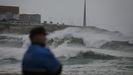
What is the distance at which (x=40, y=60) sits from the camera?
11.5 ft

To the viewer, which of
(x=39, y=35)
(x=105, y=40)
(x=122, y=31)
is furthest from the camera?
(x=122, y=31)

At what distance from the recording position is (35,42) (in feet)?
12.2

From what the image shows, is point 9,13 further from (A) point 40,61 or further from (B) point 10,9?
(A) point 40,61

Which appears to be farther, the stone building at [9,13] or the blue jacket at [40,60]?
the stone building at [9,13]

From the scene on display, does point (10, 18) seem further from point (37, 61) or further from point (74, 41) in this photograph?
point (37, 61)

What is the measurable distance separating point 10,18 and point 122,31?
25.4m

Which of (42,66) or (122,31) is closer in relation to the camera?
(42,66)

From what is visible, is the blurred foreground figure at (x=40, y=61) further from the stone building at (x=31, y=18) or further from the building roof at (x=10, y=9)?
the stone building at (x=31, y=18)

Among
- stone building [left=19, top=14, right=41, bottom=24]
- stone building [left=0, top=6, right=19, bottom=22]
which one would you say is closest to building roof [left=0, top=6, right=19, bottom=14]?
stone building [left=0, top=6, right=19, bottom=22]

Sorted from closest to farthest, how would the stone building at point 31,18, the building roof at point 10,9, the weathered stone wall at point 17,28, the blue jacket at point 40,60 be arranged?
the blue jacket at point 40,60
the weathered stone wall at point 17,28
the building roof at point 10,9
the stone building at point 31,18

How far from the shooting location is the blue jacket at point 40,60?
3521 millimetres

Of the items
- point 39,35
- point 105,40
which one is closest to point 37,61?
point 39,35

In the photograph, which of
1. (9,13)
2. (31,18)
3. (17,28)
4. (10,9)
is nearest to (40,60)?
(17,28)

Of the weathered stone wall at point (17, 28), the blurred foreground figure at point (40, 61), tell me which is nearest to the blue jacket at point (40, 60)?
the blurred foreground figure at point (40, 61)
